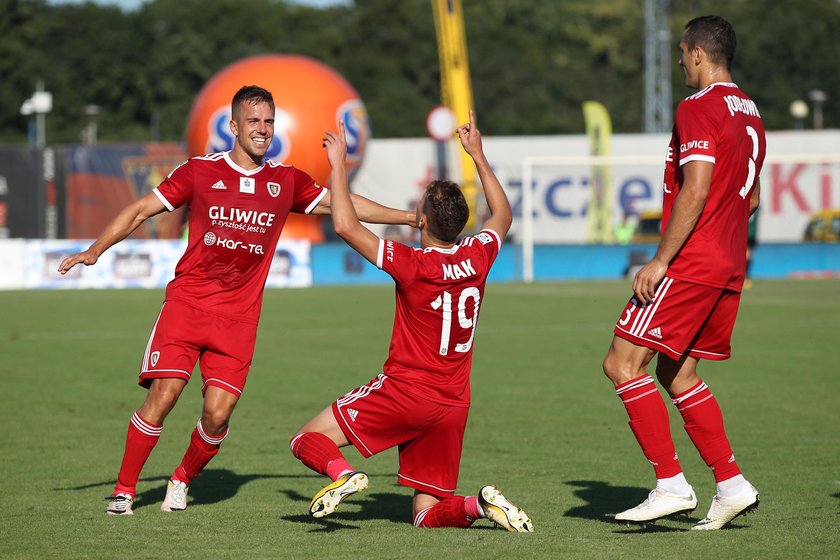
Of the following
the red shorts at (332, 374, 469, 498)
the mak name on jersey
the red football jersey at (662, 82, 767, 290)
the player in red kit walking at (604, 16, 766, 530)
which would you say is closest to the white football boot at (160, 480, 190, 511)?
the red shorts at (332, 374, 469, 498)

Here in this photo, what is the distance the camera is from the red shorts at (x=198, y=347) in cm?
673

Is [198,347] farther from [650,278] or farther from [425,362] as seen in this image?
[650,278]

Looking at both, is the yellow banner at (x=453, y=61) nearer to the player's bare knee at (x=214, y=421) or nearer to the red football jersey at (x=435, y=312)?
the player's bare knee at (x=214, y=421)

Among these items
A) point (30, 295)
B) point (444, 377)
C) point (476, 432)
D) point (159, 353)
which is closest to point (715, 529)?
point (444, 377)

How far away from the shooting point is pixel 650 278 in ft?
19.4

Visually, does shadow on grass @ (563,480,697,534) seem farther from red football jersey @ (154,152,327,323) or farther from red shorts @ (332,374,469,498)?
red football jersey @ (154,152,327,323)

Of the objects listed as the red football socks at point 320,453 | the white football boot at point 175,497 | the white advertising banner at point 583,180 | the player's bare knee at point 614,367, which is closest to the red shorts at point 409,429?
the red football socks at point 320,453

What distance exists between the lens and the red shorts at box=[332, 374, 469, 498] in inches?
238

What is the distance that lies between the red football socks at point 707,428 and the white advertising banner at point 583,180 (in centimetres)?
3246

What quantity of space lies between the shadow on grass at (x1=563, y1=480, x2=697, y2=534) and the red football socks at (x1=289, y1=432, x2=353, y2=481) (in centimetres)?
129

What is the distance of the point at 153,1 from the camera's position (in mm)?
95688

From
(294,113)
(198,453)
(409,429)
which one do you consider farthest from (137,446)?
(294,113)

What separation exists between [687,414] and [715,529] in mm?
547

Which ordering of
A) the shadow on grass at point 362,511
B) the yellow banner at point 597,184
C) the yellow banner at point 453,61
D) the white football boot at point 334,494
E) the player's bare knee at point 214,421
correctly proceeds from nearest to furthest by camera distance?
1. the white football boot at point 334,494
2. the shadow on grass at point 362,511
3. the player's bare knee at point 214,421
4. the yellow banner at point 597,184
5. the yellow banner at point 453,61
